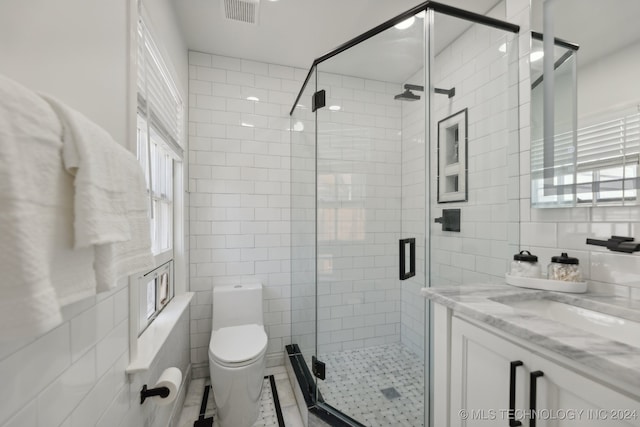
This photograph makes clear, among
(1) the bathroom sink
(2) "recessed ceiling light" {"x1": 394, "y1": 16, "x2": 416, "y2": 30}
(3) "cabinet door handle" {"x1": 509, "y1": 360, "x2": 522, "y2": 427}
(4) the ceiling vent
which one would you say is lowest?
(3) "cabinet door handle" {"x1": 509, "y1": 360, "x2": 522, "y2": 427}

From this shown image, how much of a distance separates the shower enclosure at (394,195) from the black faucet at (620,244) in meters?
0.42

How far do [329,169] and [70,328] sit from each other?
5.38 feet

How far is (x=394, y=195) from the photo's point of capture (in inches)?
79.8

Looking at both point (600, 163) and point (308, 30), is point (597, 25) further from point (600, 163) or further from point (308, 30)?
point (308, 30)

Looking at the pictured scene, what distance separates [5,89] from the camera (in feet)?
1.29

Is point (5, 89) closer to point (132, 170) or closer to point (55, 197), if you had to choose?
point (55, 197)

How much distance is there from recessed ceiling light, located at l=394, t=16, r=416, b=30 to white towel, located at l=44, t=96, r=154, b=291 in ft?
4.80

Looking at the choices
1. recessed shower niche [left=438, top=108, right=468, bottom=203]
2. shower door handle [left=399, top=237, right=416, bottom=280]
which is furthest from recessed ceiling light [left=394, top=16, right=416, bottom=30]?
shower door handle [left=399, top=237, right=416, bottom=280]

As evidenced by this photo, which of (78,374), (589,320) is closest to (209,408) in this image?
(78,374)

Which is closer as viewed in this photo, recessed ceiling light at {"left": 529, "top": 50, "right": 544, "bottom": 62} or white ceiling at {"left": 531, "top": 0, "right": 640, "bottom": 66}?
white ceiling at {"left": 531, "top": 0, "right": 640, "bottom": 66}

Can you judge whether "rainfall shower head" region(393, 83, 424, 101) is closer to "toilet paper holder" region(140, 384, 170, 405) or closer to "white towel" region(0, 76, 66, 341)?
"white towel" region(0, 76, 66, 341)

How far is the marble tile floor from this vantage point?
5.64 feet

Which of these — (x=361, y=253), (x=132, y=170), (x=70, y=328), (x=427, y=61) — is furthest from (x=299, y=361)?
(x=427, y=61)

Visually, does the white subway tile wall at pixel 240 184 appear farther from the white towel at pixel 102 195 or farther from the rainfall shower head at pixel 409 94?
the white towel at pixel 102 195
